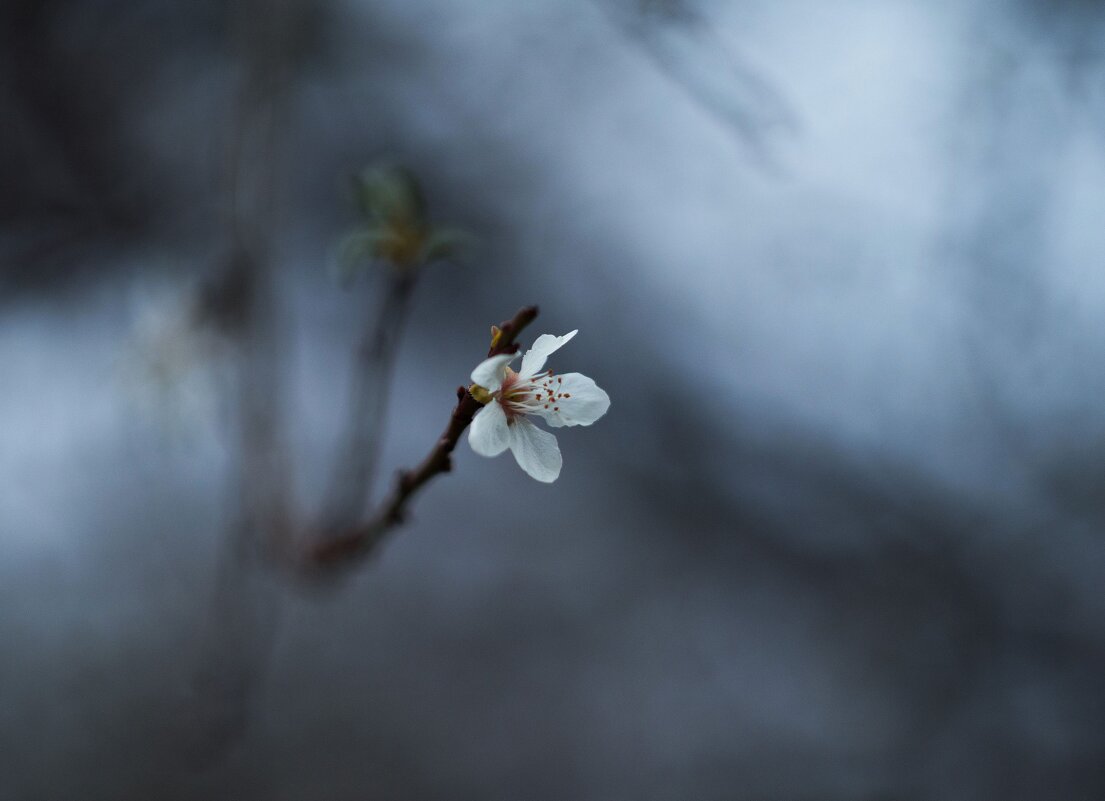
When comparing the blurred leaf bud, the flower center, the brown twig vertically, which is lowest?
the brown twig

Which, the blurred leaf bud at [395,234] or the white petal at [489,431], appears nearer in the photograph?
A: the white petal at [489,431]

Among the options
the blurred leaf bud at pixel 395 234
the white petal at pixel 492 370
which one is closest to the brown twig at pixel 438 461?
the white petal at pixel 492 370

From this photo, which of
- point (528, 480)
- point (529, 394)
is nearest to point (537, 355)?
point (529, 394)

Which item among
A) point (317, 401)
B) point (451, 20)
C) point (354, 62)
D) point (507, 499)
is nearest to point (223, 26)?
point (354, 62)

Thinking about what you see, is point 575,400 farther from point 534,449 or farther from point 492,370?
point 492,370

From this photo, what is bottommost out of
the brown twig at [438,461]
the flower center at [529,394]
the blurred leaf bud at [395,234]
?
the brown twig at [438,461]

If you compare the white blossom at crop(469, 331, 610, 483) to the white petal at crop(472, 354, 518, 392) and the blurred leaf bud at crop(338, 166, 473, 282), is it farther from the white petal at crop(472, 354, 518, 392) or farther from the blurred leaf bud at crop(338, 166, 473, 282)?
the blurred leaf bud at crop(338, 166, 473, 282)

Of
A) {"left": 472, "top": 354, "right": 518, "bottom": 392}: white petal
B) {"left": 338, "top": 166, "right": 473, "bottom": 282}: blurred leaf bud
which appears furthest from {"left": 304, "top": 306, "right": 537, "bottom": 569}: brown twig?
{"left": 338, "top": 166, "right": 473, "bottom": 282}: blurred leaf bud

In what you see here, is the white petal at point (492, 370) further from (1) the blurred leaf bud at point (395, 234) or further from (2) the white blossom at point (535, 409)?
(1) the blurred leaf bud at point (395, 234)
